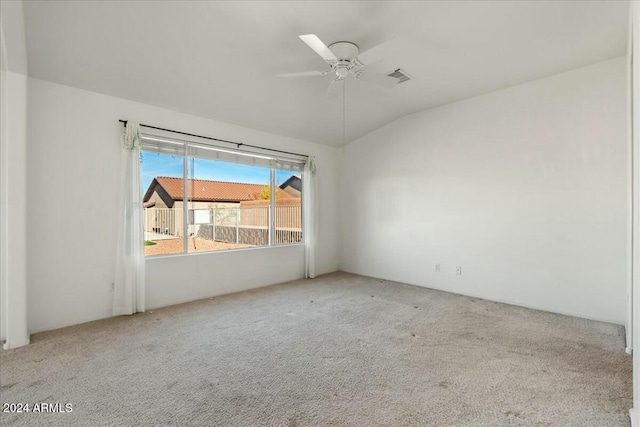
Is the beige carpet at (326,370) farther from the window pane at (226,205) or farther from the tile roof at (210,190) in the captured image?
the tile roof at (210,190)

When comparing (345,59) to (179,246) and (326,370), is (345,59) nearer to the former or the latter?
(326,370)

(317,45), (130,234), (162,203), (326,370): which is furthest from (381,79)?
(130,234)

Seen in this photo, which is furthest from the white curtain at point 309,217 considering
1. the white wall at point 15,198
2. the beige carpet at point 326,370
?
the white wall at point 15,198

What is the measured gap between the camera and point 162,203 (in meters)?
3.97

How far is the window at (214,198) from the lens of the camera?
3.90 m

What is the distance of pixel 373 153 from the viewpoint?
554 cm

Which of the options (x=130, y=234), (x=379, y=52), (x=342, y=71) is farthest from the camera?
(x=130, y=234)

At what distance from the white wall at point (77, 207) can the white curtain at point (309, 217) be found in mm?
2030

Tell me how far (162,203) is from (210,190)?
2.26ft

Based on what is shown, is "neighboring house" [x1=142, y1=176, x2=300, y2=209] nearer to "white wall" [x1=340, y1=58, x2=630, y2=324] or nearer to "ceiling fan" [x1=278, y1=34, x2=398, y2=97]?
"ceiling fan" [x1=278, y1=34, x2=398, y2=97]

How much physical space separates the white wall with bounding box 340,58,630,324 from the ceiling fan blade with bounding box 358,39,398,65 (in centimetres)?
241

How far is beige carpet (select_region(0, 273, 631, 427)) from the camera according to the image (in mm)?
1818

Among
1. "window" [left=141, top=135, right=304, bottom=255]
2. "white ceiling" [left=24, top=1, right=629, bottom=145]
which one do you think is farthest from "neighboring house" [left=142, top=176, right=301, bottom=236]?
"white ceiling" [left=24, top=1, right=629, bottom=145]

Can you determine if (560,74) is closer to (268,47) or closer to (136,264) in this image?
(268,47)
